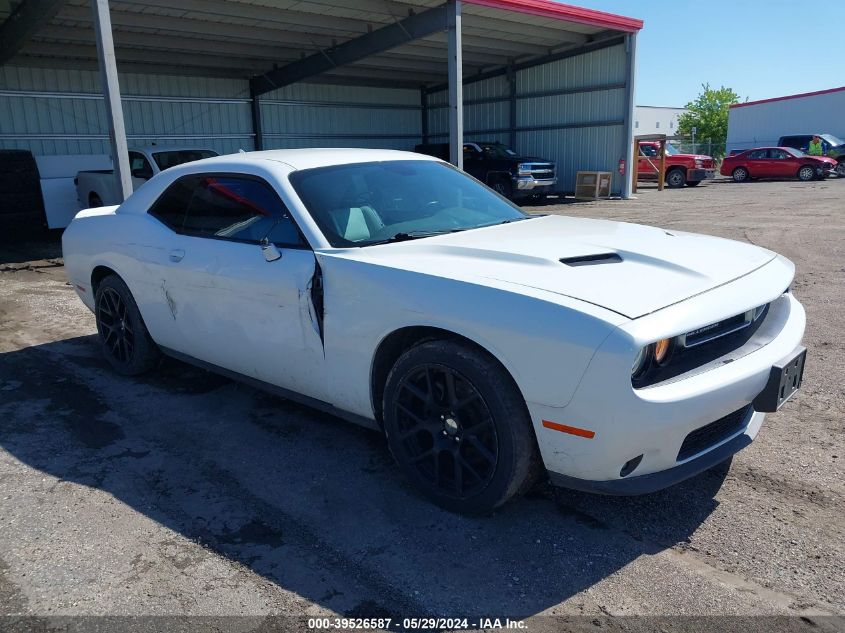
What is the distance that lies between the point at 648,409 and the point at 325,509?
1.52 m

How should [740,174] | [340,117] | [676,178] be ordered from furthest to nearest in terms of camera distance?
1. [740,174]
2. [676,178]
3. [340,117]

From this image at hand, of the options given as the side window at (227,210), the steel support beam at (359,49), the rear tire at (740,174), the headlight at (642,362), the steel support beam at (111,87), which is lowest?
the rear tire at (740,174)

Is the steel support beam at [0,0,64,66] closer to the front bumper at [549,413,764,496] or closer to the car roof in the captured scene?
the car roof

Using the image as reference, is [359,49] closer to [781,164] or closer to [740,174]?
[740,174]

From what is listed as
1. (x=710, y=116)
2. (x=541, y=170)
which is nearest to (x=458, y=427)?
(x=541, y=170)

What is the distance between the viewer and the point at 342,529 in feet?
9.46

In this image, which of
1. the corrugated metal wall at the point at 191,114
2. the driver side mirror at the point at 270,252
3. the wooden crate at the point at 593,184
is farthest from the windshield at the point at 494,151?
the driver side mirror at the point at 270,252

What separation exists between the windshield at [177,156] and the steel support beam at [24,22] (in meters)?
2.91

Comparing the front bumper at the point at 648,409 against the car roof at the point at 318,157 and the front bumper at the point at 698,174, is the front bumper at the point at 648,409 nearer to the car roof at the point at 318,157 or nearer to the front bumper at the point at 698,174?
the car roof at the point at 318,157

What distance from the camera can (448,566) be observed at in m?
2.60

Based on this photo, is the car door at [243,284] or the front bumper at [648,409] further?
the car door at [243,284]

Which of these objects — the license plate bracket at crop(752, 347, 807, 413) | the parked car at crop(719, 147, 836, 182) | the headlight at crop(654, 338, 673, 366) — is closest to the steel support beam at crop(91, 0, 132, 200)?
the headlight at crop(654, 338, 673, 366)

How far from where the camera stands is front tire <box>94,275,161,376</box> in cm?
469

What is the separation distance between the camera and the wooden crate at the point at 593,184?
66.7 ft
